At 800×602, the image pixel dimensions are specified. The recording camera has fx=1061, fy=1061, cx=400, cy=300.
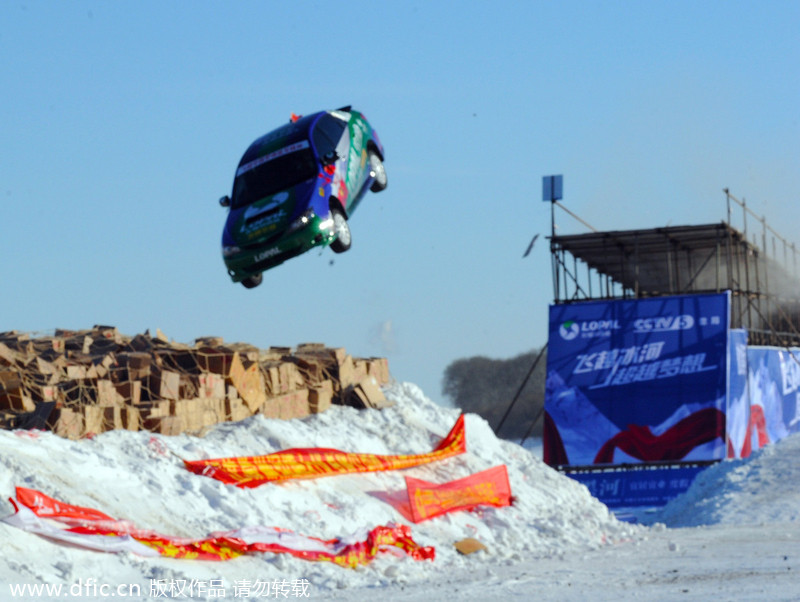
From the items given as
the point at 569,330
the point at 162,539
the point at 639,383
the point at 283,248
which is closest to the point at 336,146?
the point at 283,248

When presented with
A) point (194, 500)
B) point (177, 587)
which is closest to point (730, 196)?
point (194, 500)

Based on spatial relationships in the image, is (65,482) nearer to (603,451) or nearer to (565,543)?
(565,543)

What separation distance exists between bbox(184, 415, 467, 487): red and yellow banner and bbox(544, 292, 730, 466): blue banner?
12652mm

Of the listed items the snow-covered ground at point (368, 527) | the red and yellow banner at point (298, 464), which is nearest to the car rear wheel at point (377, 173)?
the snow-covered ground at point (368, 527)

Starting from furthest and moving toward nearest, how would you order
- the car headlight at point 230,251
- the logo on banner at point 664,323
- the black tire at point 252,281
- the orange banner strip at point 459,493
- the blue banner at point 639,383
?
the logo on banner at point 664,323, the blue banner at point 639,383, the black tire at point 252,281, the car headlight at point 230,251, the orange banner strip at point 459,493

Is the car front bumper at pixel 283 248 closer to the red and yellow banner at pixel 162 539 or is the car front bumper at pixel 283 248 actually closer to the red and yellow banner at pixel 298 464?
the red and yellow banner at pixel 298 464

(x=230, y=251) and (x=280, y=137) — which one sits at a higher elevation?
(x=280, y=137)

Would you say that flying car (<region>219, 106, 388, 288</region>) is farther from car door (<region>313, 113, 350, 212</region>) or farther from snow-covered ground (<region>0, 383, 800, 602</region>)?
snow-covered ground (<region>0, 383, 800, 602</region>)

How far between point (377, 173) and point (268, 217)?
3.39m

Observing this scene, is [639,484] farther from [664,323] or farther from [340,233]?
[340,233]

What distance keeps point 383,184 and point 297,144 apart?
9.45 ft

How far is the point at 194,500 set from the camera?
42.0ft

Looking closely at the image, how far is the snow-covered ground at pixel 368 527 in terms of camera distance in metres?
10.5

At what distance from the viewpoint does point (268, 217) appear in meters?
18.4
